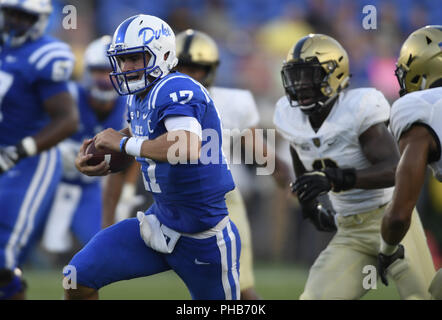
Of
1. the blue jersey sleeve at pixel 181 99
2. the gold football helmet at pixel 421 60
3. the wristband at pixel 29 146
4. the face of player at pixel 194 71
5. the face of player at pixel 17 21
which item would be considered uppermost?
the face of player at pixel 17 21

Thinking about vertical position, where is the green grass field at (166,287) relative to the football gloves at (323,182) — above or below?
above

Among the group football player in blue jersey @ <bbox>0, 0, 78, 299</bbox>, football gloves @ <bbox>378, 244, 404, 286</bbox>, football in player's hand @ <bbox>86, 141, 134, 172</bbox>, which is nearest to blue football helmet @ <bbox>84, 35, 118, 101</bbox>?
football player in blue jersey @ <bbox>0, 0, 78, 299</bbox>

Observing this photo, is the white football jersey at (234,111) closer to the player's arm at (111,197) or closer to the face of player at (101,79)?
the player's arm at (111,197)

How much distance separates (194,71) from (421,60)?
4.85 feet

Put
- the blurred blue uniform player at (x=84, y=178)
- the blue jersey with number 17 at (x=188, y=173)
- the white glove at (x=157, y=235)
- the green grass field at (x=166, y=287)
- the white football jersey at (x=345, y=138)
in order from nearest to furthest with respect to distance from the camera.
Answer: the blue jersey with number 17 at (x=188, y=173), the white glove at (x=157, y=235), the white football jersey at (x=345, y=138), the blurred blue uniform player at (x=84, y=178), the green grass field at (x=166, y=287)

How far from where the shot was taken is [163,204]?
3240 millimetres

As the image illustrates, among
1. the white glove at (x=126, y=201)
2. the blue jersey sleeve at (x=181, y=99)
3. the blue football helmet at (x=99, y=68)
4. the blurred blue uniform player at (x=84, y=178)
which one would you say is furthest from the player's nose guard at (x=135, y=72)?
the blue football helmet at (x=99, y=68)

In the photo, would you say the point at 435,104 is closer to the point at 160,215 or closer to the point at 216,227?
the point at 216,227

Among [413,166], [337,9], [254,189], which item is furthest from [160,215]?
[337,9]

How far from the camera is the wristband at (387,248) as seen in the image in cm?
320

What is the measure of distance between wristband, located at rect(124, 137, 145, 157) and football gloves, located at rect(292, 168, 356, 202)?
82cm

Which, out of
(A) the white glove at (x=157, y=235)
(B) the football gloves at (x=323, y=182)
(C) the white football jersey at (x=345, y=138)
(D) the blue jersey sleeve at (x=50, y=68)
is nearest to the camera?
(A) the white glove at (x=157, y=235)

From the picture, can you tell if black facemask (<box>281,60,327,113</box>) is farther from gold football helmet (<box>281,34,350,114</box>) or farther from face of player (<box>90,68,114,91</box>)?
face of player (<box>90,68,114,91</box>)

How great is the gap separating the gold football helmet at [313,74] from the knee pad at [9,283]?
1.79 m
